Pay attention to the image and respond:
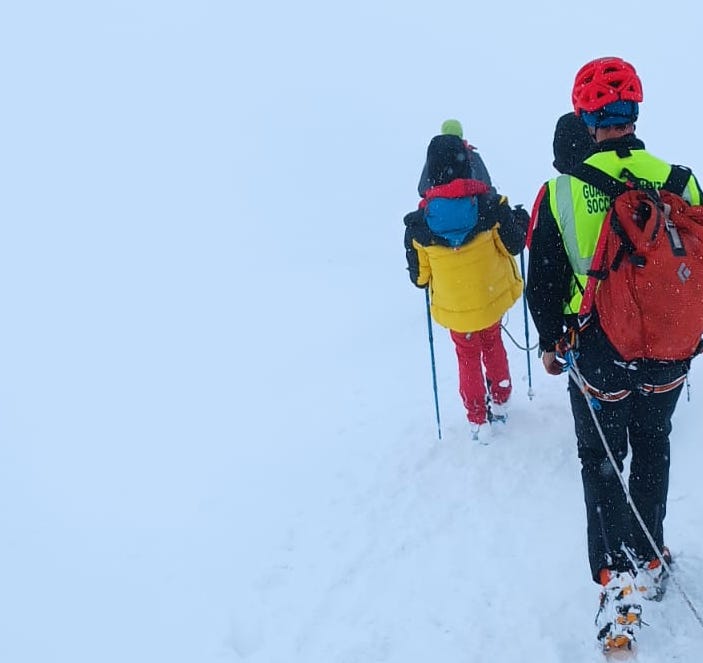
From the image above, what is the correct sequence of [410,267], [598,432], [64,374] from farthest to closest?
[64,374] → [410,267] → [598,432]

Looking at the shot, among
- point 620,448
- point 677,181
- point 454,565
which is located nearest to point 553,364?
point 620,448

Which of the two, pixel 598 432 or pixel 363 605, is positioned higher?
pixel 598 432

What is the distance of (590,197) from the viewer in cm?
266

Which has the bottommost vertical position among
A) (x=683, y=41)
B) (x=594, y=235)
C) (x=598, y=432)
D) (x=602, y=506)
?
(x=602, y=506)

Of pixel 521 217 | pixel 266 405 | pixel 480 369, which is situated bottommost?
pixel 266 405

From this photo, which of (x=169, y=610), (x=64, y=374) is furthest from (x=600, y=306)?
(x=64, y=374)

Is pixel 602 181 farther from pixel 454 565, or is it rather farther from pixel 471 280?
pixel 454 565

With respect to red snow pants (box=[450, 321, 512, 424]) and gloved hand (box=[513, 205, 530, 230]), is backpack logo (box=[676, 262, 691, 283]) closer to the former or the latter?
gloved hand (box=[513, 205, 530, 230])

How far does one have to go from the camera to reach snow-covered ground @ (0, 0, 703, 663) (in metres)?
3.85

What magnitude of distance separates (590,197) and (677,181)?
346mm

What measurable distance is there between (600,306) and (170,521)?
366 centimetres

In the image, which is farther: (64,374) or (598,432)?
(64,374)

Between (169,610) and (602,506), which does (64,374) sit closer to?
(169,610)

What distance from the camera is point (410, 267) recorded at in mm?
4980
